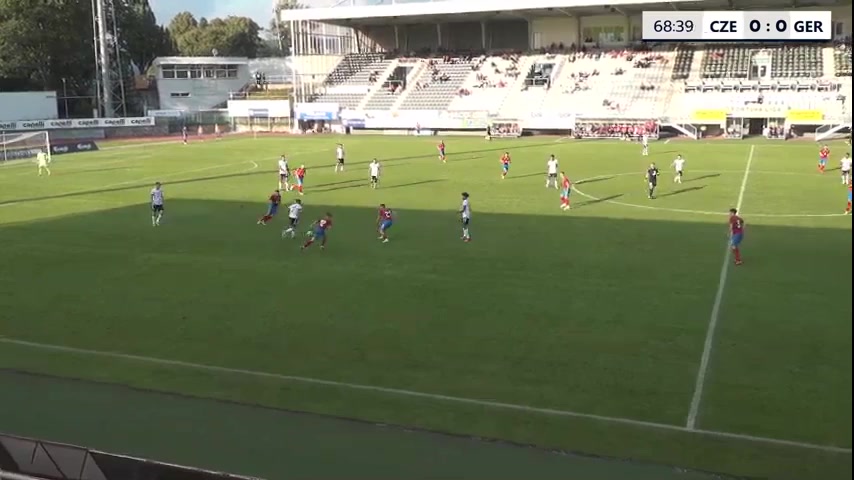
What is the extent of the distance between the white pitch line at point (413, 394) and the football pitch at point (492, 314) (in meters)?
0.04

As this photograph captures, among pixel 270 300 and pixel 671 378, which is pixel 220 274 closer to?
pixel 270 300

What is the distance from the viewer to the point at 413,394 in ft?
39.9

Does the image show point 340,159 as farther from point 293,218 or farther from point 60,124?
point 60,124

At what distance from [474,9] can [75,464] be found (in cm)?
6957

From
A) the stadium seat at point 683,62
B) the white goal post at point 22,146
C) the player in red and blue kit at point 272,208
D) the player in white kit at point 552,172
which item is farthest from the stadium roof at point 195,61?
the player in red and blue kit at point 272,208

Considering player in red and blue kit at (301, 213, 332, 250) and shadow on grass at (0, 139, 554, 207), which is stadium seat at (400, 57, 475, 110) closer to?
shadow on grass at (0, 139, 554, 207)

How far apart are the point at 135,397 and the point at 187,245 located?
38.0 ft

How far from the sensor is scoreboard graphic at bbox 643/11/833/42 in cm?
1127

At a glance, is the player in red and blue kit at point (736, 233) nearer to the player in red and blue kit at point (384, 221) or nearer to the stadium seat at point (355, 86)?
the player in red and blue kit at point (384, 221)

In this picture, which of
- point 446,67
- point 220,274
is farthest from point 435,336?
point 446,67

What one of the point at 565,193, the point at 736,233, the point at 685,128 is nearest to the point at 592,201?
the point at 565,193

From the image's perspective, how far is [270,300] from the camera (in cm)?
1744

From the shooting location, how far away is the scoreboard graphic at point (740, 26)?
444 inches

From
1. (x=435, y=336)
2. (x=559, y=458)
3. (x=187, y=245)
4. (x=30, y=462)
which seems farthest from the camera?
(x=187, y=245)
